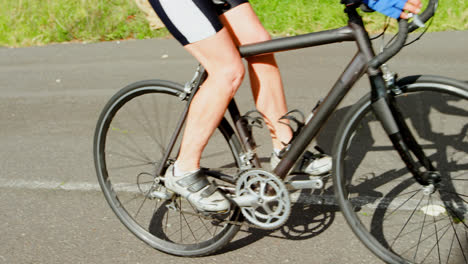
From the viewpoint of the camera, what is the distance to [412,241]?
10.1ft

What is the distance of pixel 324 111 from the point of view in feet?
8.78

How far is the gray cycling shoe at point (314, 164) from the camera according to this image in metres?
2.89

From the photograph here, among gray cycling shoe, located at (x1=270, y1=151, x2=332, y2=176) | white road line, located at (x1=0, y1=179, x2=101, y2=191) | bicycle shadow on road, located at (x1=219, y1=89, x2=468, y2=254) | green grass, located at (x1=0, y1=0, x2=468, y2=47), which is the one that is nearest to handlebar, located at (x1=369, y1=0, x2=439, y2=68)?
bicycle shadow on road, located at (x1=219, y1=89, x2=468, y2=254)

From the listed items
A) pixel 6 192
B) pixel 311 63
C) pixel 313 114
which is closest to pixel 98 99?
pixel 6 192

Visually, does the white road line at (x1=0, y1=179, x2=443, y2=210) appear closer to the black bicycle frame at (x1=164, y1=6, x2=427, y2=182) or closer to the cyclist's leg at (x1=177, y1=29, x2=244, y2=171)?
the black bicycle frame at (x1=164, y1=6, x2=427, y2=182)

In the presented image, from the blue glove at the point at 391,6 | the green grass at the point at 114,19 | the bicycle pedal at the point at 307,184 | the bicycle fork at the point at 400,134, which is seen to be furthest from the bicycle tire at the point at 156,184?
the green grass at the point at 114,19

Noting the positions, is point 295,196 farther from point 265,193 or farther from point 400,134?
point 400,134

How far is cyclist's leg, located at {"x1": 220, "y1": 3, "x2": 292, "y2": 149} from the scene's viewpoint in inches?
113

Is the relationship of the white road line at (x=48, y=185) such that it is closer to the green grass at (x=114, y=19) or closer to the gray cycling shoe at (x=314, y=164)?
the gray cycling shoe at (x=314, y=164)

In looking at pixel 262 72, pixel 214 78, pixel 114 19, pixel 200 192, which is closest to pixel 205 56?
pixel 214 78

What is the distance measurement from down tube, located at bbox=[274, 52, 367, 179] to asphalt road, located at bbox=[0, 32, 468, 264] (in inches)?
25.3

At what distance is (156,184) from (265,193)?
27.6 inches

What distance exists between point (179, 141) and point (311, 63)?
3829 mm

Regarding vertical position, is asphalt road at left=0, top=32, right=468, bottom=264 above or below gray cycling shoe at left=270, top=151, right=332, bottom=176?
below
